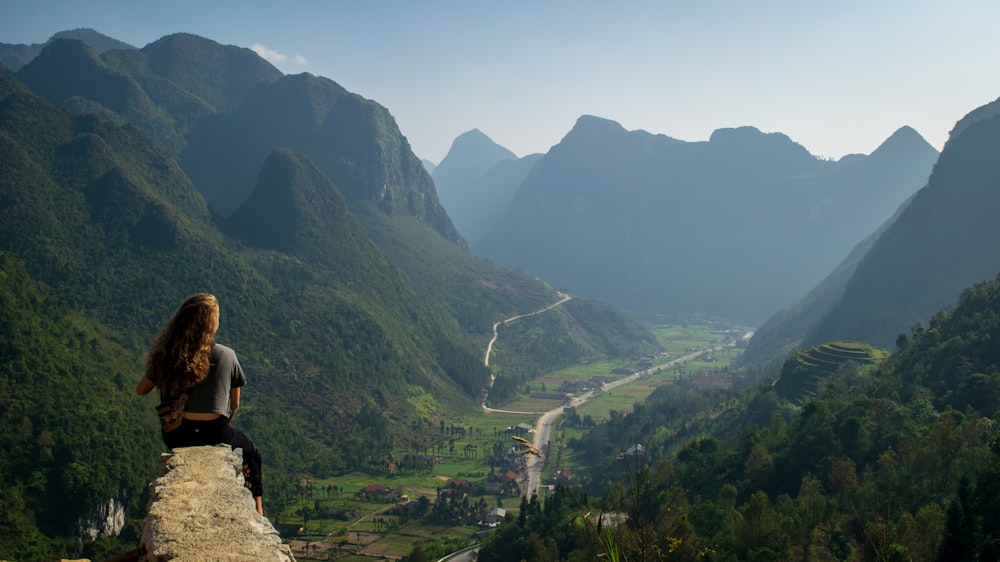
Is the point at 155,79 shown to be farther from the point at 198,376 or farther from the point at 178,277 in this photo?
the point at 198,376

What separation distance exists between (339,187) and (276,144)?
18832 mm

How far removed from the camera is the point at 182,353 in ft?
20.9

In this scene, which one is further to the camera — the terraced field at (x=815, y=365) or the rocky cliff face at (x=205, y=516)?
the terraced field at (x=815, y=365)

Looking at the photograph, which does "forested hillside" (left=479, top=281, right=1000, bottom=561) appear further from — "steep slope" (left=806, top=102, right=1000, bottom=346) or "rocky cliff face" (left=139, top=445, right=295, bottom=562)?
"steep slope" (left=806, top=102, right=1000, bottom=346)

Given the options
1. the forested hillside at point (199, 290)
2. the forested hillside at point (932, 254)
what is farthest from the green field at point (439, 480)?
the forested hillside at point (932, 254)

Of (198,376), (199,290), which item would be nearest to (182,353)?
(198,376)

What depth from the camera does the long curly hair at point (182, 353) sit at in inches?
251

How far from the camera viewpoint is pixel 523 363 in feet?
426

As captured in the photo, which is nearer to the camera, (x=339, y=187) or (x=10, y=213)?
(x=10, y=213)

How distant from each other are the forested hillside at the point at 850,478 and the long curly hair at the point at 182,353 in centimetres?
468

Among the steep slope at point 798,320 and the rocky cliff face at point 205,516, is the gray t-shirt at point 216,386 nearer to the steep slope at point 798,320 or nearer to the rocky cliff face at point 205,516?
the rocky cliff face at point 205,516

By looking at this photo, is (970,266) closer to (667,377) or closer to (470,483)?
(667,377)

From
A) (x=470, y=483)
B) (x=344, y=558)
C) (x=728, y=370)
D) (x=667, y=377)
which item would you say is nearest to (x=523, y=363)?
(x=667, y=377)

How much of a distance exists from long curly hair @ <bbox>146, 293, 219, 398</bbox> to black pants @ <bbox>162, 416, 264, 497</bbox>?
1.67 feet
